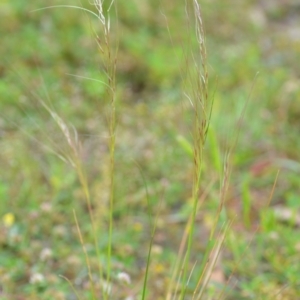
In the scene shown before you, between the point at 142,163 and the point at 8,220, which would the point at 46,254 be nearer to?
the point at 8,220

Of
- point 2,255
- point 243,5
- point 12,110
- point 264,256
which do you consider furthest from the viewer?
point 243,5

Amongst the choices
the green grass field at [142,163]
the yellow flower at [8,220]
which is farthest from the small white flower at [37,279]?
the yellow flower at [8,220]

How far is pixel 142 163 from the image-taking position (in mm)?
2844

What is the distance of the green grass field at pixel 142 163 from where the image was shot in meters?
1.69

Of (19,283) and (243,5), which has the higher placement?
(243,5)

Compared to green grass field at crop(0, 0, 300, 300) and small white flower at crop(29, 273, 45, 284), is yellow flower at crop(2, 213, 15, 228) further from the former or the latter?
small white flower at crop(29, 273, 45, 284)

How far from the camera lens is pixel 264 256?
7.18 feet

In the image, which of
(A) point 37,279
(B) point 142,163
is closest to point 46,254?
(A) point 37,279

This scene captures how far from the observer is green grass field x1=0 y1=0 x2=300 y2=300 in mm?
1690

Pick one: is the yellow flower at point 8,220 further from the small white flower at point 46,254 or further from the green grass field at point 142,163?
the small white flower at point 46,254

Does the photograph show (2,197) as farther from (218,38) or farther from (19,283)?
(218,38)

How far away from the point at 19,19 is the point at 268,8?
275cm

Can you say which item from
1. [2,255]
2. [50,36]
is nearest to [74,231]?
[2,255]

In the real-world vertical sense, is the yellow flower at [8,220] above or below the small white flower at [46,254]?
→ below
